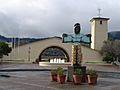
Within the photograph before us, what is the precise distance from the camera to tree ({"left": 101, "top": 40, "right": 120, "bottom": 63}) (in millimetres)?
80688

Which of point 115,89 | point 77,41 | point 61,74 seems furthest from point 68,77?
point 115,89

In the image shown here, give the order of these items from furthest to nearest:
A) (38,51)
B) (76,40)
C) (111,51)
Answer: (38,51), (111,51), (76,40)

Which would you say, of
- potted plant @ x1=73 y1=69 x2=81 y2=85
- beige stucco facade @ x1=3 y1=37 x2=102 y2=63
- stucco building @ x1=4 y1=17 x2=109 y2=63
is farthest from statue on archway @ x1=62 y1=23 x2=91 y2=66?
stucco building @ x1=4 y1=17 x2=109 y2=63

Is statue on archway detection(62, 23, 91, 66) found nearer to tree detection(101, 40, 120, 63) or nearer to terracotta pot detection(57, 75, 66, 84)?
terracotta pot detection(57, 75, 66, 84)

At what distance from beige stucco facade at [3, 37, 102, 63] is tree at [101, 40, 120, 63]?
27.4 ft

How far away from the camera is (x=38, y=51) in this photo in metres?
94.6

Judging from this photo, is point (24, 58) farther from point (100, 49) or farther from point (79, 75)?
point (79, 75)

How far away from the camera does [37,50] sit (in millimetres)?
94750

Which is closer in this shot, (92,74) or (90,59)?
(92,74)

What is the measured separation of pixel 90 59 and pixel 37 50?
1599 centimetres

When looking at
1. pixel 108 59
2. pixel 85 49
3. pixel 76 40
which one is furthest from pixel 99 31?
pixel 76 40

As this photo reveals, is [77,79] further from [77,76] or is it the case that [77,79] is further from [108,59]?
[108,59]

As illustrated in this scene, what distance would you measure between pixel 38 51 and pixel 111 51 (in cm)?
2341

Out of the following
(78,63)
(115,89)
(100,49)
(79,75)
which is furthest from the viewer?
(100,49)
